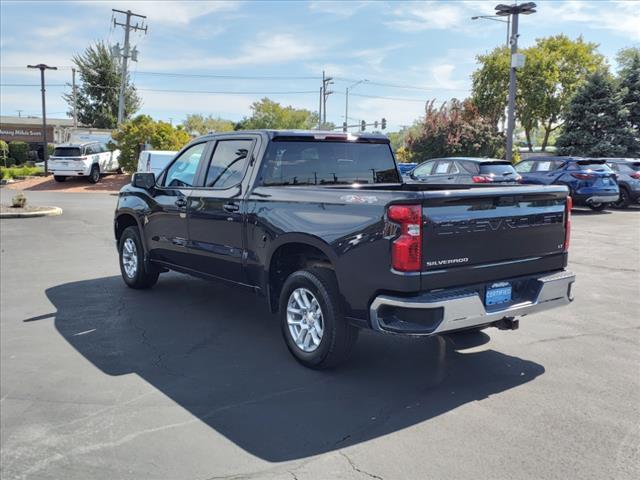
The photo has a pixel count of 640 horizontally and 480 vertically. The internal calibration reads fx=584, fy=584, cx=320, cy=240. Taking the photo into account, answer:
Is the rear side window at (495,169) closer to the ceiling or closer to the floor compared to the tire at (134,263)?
closer to the ceiling

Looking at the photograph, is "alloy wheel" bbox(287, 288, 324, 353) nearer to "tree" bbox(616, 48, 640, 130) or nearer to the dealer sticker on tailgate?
the dealer sticker on tailgate

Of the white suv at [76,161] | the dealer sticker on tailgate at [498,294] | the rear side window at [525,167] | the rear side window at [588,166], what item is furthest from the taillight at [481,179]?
the white suv at [76,161]

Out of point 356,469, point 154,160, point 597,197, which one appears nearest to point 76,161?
point 154,160

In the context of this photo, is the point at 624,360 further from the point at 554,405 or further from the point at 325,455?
the point at 325,455

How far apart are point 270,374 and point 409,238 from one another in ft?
5.58

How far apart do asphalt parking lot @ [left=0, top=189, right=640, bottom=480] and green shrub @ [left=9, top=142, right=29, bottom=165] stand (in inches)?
1677

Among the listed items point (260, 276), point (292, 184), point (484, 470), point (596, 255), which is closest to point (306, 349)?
point (260, 276)

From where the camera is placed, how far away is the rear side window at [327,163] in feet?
18.2

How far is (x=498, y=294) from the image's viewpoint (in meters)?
4.43

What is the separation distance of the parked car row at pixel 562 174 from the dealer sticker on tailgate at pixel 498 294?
10.7 metres

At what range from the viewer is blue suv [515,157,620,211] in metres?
17.8

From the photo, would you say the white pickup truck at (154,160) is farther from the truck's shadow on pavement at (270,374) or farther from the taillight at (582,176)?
the truck's shadow on pavement at (270,374)

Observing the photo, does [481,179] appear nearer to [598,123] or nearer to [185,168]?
[185,168]

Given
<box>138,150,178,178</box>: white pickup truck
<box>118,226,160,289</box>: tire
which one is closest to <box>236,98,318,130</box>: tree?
<box>138,150,178,178</box>: white pickup truck
